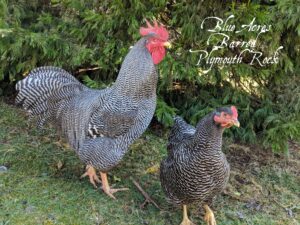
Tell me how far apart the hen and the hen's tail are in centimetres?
148

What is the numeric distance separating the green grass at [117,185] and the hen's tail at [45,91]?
2.46 ft

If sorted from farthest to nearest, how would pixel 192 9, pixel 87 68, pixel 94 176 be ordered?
pixel 87 68 < pixel 192 9 < pixel 94 176

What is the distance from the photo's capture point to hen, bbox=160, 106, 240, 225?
3629 millimetres

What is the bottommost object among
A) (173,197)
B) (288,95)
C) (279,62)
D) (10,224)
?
(10,224)

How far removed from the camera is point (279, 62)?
5387 millimetres

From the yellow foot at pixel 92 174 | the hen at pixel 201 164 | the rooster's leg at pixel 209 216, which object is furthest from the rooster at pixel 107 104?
the rooster's leg at pixel 209 216

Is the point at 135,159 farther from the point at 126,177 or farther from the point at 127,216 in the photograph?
the point at 127,216

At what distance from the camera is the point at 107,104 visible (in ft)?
14.3

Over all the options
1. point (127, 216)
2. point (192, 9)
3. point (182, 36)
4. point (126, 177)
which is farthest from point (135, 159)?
point (192, 9)

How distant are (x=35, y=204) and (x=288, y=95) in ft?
11.5

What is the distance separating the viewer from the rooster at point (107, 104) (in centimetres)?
428

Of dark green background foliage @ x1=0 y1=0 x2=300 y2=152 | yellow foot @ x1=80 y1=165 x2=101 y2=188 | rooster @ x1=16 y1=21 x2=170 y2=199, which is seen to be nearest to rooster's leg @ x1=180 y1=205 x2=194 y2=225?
rooster @ x1=16 y1=21 x2=170 y2=199

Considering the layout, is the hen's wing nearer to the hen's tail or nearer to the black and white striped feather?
the black and white striped feather

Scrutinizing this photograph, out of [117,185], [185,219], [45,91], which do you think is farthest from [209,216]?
[45,91]
